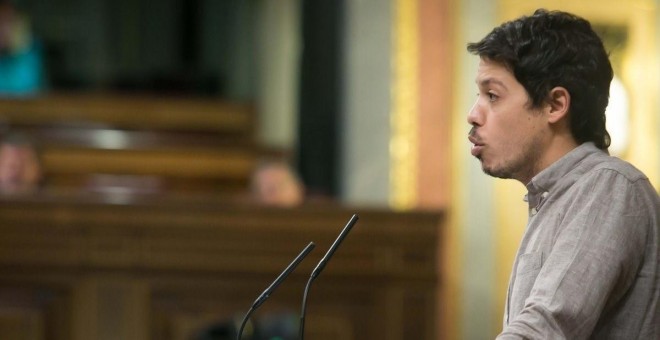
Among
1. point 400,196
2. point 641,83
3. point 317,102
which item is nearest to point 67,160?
point 317,102

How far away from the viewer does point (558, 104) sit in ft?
6.03

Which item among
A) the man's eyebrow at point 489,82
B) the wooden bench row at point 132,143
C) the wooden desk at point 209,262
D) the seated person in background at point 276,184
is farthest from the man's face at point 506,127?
the wooden bench row at point 132,143

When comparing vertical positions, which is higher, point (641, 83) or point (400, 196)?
point (641, 83)

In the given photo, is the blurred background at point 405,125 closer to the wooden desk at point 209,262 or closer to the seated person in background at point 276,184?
the seated person in background at point 276,184

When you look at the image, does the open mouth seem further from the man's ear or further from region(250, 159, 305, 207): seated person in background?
region(250, 159, 305, 207): seated person in background

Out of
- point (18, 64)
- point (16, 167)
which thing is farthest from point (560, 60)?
point (18, 64)

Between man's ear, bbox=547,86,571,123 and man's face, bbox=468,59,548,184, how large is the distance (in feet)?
0.04

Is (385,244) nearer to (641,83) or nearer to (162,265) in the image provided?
(162,265)

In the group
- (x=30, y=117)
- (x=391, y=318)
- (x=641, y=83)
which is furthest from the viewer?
(x=30, y=117)

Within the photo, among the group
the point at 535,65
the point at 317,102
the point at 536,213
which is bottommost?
the point at 317,102

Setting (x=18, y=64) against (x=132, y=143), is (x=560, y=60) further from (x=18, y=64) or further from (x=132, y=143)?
(x=18, y=64)

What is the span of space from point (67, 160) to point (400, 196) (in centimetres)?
218

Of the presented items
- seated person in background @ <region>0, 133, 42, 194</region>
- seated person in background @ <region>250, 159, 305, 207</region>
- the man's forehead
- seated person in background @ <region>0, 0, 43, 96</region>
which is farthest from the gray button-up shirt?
seated person in background @ <region>0, 0, 43, 96</region>

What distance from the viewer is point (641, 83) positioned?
7422 millimetres
